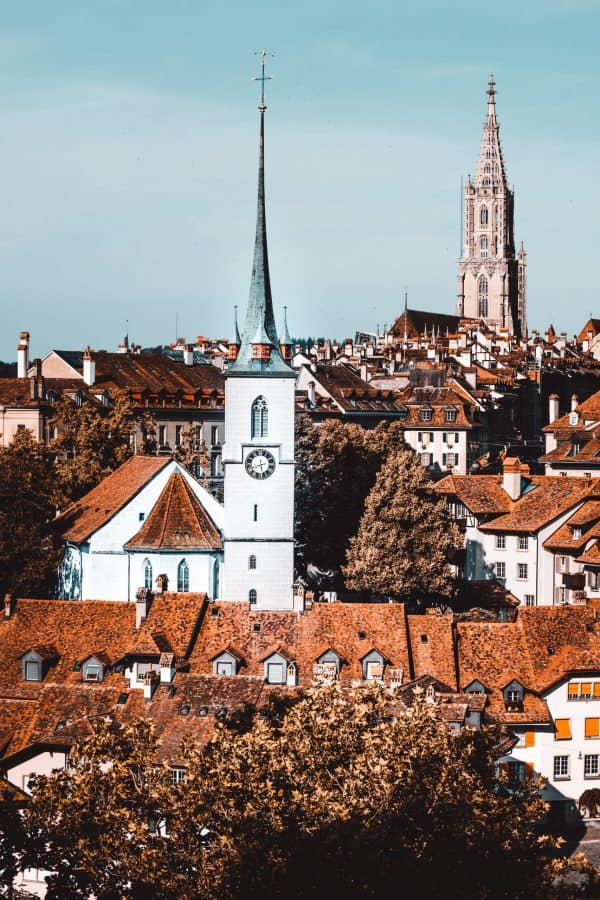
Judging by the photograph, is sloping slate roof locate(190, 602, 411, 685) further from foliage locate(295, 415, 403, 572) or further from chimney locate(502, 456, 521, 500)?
chimney locate(502, 456, 521, 500)

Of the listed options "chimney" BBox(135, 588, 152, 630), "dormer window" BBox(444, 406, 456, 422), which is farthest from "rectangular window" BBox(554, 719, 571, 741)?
Answer: "dormer window" BBox(444, 406, 456, 422)

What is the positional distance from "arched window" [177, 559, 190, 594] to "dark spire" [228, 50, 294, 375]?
9.05 m

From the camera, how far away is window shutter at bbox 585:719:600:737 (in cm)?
7525

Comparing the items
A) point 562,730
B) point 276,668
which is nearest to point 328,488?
point 276,668

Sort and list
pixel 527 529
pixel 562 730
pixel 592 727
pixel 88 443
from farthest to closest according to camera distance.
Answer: pixel 88 443 < pixel 527 529 < pixel 592 727 < pixel 562 730

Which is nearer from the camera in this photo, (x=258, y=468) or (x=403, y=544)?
(x=258, y=468)

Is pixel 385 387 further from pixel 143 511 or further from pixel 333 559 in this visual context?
pixel 143 511

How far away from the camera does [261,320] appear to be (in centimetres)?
9344

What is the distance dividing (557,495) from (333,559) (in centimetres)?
1222

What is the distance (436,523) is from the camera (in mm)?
100438

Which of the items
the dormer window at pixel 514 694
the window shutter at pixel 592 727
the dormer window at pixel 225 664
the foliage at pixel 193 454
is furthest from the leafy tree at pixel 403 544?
the dormer window at pixel 514 694

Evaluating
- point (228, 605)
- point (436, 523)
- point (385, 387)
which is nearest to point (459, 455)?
point (385, 387)

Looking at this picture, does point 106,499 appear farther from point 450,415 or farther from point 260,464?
point 450,415

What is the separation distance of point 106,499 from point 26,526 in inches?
263
